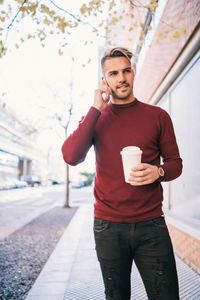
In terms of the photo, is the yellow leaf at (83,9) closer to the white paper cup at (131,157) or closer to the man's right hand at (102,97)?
the man's right hand at (102,97)

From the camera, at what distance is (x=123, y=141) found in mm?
1727

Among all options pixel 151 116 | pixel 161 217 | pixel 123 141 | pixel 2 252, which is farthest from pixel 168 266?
pixel 2 252

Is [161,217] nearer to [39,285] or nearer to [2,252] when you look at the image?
[39,285]

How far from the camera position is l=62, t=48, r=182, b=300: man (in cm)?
154

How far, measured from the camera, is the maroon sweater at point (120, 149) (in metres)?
1.63

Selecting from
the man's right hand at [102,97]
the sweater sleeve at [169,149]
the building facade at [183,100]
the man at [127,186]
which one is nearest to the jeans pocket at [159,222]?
the man at [127,186]

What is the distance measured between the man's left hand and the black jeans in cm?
31

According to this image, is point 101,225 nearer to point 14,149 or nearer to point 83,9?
point 83,9

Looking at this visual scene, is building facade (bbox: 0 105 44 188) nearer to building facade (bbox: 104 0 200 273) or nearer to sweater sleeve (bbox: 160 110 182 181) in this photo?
building facade (bbox: 104 0 200 273)

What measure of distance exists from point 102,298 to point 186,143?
315 cm

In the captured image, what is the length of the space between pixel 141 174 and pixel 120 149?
1.07ft

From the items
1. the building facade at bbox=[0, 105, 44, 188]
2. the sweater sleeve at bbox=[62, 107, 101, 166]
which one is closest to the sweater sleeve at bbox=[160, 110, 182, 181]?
the sweater sleeve at bbox=[62, 107, 101, 166]

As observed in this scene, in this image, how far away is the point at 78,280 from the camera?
3678 millimetres

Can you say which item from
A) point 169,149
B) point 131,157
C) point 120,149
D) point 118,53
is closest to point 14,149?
point 118,53
